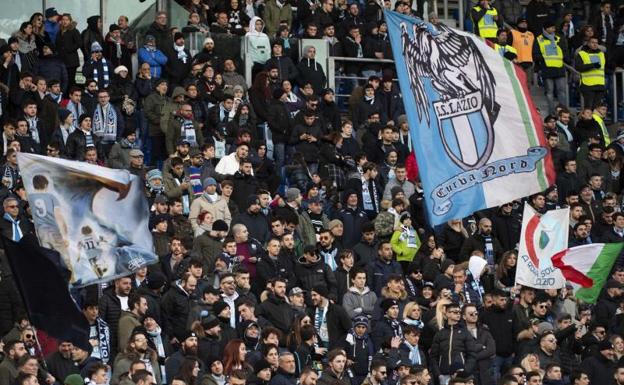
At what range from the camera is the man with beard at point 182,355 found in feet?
68.2

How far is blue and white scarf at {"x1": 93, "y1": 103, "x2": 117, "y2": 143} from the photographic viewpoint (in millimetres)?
27097

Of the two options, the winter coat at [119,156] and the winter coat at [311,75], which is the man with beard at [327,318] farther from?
the winter coat at [311,75]

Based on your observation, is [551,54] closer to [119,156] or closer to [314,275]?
[119,156]

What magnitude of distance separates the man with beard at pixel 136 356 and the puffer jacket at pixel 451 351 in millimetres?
3555

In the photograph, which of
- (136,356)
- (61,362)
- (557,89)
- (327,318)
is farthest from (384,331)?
(557,89)

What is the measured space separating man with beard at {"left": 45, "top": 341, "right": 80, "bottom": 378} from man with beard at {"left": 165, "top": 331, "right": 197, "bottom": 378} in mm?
1056

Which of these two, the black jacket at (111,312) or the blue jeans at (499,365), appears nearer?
the black jacket at (111,312)

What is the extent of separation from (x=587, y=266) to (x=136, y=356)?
6.86m

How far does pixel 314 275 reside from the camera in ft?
78.0

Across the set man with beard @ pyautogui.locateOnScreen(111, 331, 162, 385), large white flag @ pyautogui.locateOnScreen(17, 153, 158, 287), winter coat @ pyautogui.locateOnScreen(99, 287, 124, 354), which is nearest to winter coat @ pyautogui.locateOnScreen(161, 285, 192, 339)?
winter coat @ pyautogui.locateOnScreen(99, 287, 124, 354)

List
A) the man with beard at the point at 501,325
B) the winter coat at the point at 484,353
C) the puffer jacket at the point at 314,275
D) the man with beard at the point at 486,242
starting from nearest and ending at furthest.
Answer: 1. the winter coat at the point at 484,353
2. the puffer jacket at the point at 314,275
3. the man with beard at the point at 501,325
4. the man with beard at the point at 486,242

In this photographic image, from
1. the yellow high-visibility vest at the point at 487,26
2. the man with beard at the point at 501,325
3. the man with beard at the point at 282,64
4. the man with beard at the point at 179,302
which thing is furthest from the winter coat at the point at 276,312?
the yellow high-visibility vest at the point at 487,26

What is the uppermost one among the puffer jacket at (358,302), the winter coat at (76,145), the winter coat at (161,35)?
the winter coat at (161,35)

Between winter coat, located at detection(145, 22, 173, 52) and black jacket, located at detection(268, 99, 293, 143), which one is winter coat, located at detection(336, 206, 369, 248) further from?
winter coat, located at detection(145, 22, 173, 52)
